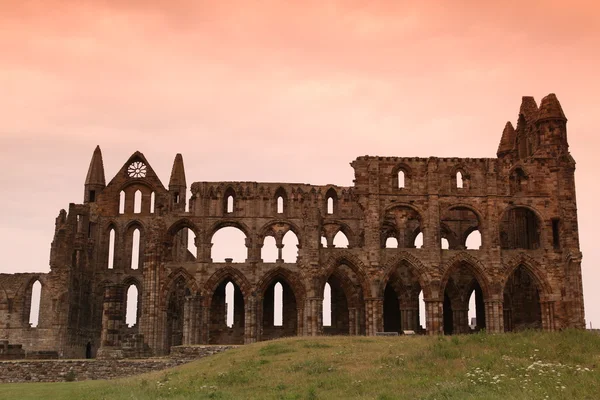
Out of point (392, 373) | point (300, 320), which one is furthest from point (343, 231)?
point (392, 373)

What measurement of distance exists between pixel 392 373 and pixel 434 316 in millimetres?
25521

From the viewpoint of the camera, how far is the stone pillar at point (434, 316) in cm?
4814

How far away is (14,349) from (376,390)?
3054 cm

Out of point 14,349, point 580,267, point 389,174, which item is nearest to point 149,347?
point 14,349

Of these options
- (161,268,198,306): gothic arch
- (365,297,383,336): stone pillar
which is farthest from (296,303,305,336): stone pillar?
(161,268,198,306): gothic arch

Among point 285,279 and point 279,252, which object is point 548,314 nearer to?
point 285,279

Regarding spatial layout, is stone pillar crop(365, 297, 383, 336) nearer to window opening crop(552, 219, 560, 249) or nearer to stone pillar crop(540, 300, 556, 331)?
stone pillar crop(540, 300, 556, 331)

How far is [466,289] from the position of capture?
5256cm

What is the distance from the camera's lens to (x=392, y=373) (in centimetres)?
2347

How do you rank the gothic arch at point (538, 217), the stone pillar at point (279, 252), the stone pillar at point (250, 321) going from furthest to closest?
the stone pillar at point (279, 252) → the gothic arch at point (538, 217) → the stone pillar at point (250, 321)

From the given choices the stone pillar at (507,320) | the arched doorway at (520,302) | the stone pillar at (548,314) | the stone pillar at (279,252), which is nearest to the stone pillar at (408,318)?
the stone pillar at (507,320)

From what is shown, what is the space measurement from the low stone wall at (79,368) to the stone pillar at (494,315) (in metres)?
18.3

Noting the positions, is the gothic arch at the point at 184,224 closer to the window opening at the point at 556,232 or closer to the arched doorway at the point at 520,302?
the arched doorway at the point at 520,302

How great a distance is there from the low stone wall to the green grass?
6391 millimetres
